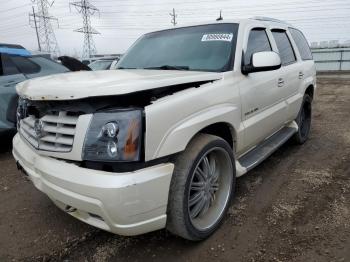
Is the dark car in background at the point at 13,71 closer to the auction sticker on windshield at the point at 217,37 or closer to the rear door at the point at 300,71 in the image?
the auction sticker on windshield at the point at 217,37

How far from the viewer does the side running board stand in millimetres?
3529

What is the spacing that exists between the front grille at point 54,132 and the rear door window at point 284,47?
307cm

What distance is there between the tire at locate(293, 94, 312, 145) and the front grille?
384cm

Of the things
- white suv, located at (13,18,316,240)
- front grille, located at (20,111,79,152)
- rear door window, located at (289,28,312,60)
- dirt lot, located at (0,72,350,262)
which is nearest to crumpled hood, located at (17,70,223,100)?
white suv, located at (13,18,316,240)

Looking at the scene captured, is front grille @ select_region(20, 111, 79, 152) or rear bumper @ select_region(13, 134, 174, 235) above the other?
front grille @ select_region(20, 111, 79, 152)

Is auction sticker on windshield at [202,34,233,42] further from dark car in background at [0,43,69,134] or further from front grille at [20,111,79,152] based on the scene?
dark car in background at [0,43,69,134]

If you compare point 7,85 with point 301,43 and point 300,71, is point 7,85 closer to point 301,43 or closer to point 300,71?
point 300,71

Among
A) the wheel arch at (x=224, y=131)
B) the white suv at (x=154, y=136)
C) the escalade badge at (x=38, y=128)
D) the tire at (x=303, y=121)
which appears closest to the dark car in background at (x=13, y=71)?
the white suv at (x=154, y=136)

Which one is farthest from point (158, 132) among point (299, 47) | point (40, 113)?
point (299, 47)

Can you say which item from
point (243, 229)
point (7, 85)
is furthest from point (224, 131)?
point (7, 85)

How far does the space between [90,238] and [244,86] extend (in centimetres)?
198

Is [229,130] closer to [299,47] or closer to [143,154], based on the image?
[143,154]

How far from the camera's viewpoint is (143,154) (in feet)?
7.32

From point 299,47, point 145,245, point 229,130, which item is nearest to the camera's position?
point 145,245
